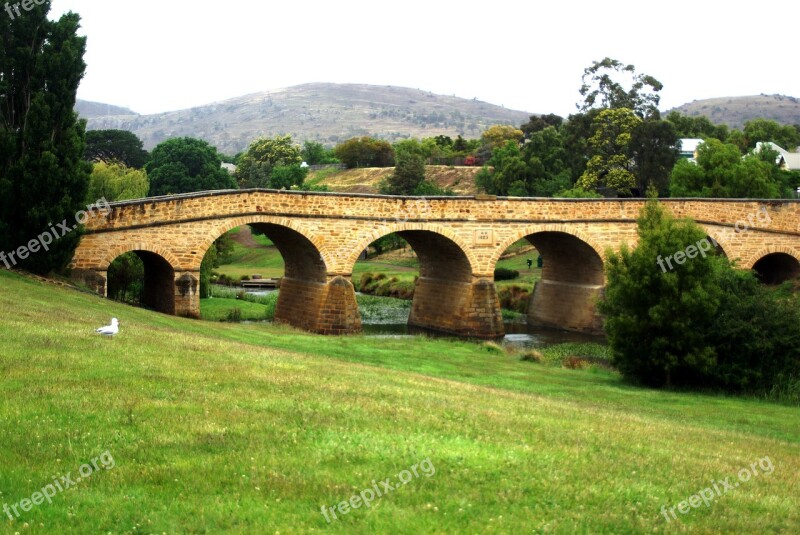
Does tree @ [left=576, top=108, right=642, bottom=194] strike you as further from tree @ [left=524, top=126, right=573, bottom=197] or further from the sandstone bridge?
the sandstone bridge

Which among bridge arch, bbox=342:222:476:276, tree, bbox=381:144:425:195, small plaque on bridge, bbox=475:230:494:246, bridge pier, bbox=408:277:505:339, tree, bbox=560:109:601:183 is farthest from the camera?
tree, bbox=381:144:425:195

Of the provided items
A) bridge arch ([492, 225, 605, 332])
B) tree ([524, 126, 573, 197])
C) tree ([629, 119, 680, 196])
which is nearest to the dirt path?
tree ([524, 126, 573, 197])

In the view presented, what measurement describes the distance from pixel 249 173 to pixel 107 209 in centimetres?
7412

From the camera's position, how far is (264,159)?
109m

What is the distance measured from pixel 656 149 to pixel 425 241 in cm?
3322

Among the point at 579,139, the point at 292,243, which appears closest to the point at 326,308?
the point at 292,243

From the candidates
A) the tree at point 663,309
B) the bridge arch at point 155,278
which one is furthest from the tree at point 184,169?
the tree at point 663,309

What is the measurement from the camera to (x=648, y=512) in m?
8.60

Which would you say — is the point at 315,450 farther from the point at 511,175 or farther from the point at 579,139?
the point at 511,175

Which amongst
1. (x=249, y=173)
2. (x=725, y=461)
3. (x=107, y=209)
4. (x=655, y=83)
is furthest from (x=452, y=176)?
(x=725, y=461)

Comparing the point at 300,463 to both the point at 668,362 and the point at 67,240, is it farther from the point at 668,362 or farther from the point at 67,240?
the point at 67,240

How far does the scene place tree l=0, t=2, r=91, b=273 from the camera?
27.8 meters

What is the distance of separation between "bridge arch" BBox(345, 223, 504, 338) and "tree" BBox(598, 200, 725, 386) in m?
12.8

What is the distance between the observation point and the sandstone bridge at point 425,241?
32.7 m
